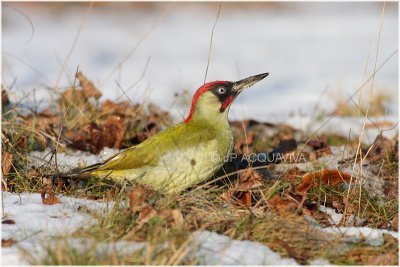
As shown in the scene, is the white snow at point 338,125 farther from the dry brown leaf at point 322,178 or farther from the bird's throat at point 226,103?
the bird's throat at point 226,103

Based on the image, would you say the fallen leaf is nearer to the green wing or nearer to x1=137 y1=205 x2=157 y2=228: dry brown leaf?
the green wing

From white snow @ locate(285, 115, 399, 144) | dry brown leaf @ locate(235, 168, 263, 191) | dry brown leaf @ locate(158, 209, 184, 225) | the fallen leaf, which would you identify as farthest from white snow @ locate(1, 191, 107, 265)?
white snow @ locate(285, 115, 399, 144)

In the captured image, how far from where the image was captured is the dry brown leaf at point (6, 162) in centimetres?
411

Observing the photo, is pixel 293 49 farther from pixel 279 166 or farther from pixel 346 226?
pixel 346 226

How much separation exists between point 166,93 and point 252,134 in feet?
7.05

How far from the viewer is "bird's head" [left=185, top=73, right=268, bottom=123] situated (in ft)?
14.3

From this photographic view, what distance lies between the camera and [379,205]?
156 inches

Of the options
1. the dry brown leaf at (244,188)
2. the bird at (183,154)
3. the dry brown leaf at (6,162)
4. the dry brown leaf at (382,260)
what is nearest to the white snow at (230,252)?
the dry brown leaf at (382,260)

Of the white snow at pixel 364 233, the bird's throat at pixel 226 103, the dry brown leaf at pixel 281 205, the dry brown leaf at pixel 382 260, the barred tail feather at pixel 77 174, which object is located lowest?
the dry brown leaf at pixel 382 260

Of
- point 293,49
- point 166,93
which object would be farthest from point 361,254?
point 293,49

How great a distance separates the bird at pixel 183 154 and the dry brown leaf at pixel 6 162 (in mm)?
375

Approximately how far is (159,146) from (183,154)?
0.62ft

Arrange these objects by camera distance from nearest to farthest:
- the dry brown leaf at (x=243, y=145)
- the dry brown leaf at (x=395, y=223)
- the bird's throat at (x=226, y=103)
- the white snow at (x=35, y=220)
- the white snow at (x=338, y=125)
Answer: the white snow at (x=35, y=220)
the dry brown leaf at (x=395, y=223)
the bird's throat at (x=226, y=103)
the dry brown leaf at (x=243, y=145)
the white snow at (x=338, y=125)

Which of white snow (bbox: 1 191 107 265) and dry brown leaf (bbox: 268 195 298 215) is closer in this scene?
white snow (bbox: 1 191 107 265)
